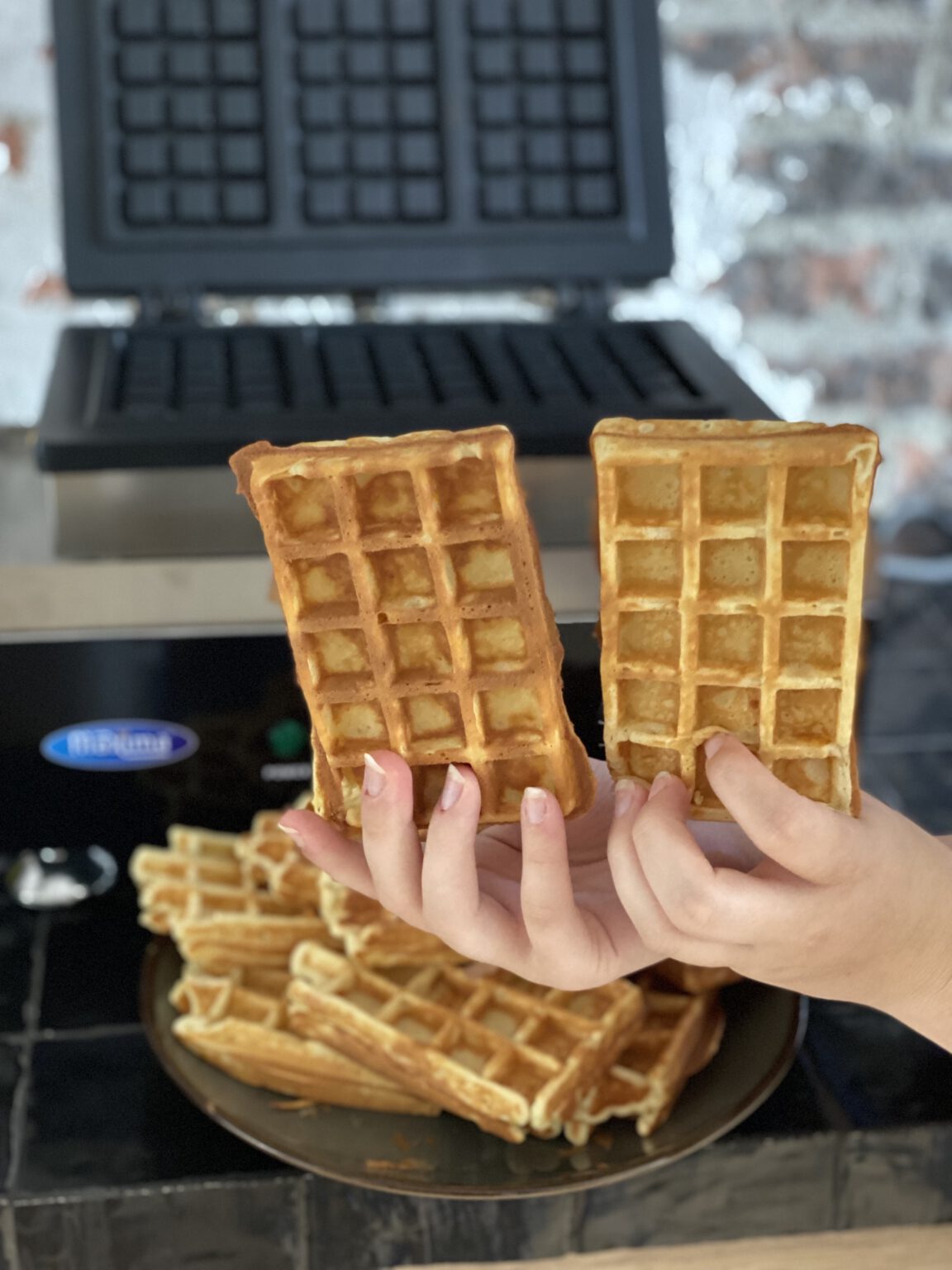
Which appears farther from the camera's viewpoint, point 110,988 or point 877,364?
point 877,364

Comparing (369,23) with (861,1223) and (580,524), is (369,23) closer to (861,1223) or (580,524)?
(580,524)

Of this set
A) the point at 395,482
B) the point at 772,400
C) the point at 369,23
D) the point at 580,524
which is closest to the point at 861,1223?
the point at 580,524

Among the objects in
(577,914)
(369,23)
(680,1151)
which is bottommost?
(680,1151)

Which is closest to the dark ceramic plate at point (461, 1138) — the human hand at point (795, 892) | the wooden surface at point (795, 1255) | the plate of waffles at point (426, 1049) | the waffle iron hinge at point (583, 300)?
the plate of waffles at point (426, 1049)

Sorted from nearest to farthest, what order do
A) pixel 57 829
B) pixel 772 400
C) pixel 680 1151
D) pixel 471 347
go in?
pixel 680 1151 < pixel 57 829 < pixel 471 347 < pixel 772 400

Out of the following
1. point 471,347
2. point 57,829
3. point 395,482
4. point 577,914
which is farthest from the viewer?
point 471,347

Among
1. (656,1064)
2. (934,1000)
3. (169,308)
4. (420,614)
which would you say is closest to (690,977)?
(656,1064)

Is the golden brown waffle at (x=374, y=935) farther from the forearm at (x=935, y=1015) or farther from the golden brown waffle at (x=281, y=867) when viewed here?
the forearm at (x=935, y=1015)
